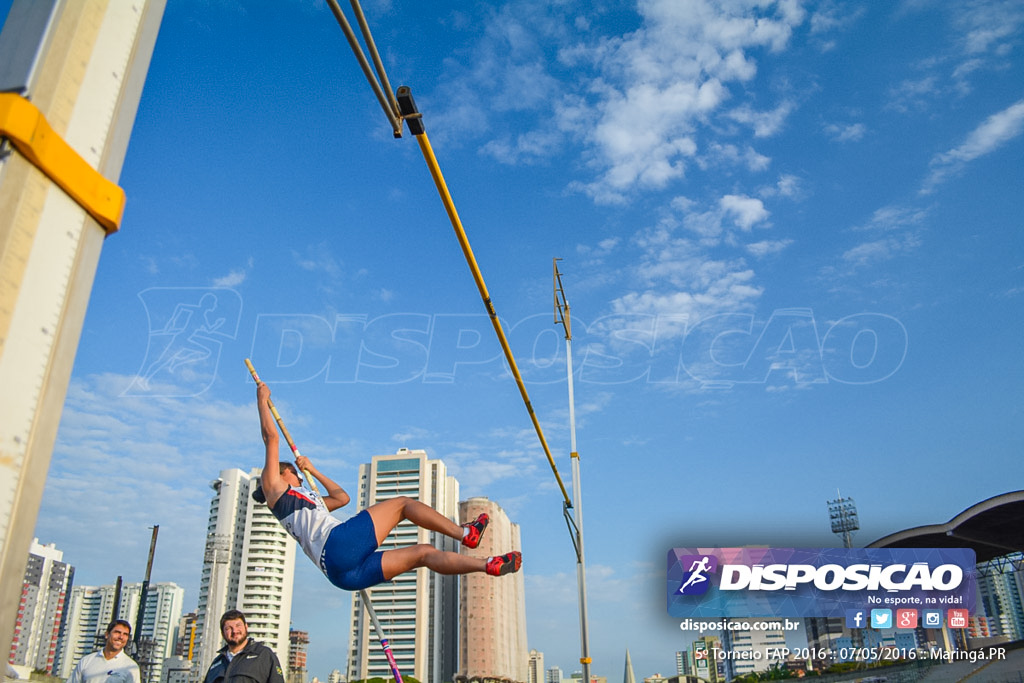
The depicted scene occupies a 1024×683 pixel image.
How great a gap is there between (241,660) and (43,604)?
4301 inches

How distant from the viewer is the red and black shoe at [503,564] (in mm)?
4943

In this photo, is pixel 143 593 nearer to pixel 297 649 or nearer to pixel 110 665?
pixel 110 665

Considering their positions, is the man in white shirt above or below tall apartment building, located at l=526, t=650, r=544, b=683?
below

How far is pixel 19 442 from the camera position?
8.95ft

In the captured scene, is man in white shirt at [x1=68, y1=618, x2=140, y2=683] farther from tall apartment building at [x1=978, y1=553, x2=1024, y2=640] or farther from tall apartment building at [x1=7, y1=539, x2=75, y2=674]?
tall apartment building at [x1=7, y1=539, x2=75, y2=674]

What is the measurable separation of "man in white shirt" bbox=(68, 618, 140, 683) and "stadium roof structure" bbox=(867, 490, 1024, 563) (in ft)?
84.0

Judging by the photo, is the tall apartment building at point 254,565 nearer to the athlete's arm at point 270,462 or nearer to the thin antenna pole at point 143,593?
the thin antenna pole at point 143,593

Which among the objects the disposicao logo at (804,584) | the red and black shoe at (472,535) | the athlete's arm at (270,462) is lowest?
the red and black shoe at (472,535)

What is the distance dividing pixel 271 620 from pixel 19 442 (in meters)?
61.5

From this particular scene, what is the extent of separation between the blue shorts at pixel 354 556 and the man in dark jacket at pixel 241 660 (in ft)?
2.23

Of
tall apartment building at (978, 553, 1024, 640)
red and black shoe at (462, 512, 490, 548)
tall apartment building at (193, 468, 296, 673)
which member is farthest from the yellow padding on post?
tall apartment building at (978, 553, 1024, 640)

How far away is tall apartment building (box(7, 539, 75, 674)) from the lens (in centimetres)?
7750

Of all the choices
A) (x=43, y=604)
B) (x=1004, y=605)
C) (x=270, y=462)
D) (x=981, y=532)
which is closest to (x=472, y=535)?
(x=270, y=462)

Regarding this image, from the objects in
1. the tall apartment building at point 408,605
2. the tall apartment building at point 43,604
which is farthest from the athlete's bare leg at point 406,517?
the tall apartment building at point 43,604
